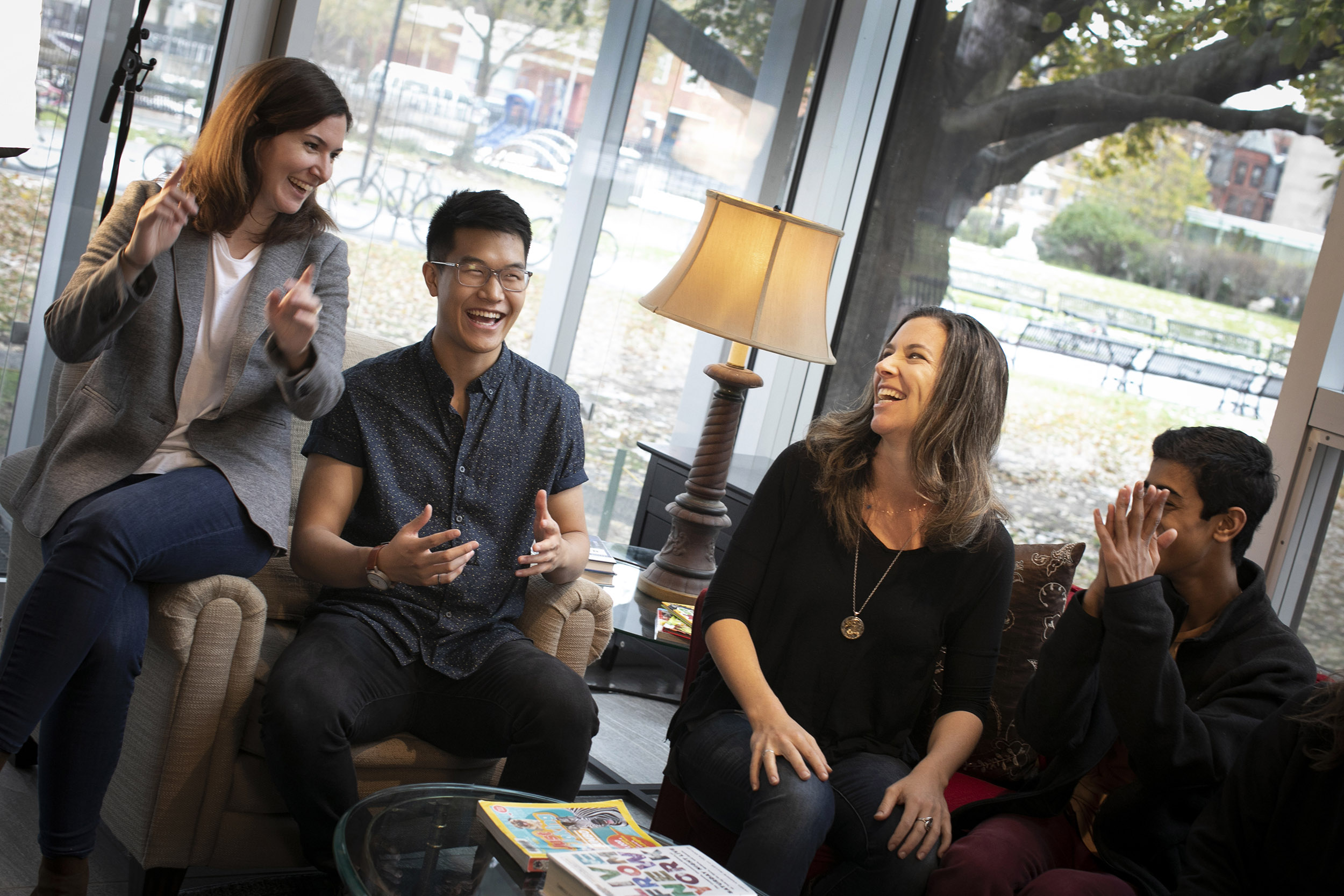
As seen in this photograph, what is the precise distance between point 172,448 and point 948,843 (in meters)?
1.39

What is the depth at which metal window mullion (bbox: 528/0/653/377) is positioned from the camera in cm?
354

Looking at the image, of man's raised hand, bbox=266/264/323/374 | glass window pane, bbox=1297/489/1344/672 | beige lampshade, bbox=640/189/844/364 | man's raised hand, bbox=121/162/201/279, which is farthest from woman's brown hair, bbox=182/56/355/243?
glass window pane, bbox=1297/489/1344/672

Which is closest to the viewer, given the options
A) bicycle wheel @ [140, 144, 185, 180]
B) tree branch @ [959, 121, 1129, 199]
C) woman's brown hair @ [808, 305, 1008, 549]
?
woman's brown hair @ [808, 305, 1008, 549]

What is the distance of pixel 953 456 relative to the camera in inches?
74.7

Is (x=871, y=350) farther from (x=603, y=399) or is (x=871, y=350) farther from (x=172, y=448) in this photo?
(x=172, y=448)

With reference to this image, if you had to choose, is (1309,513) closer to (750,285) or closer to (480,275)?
(750,285)

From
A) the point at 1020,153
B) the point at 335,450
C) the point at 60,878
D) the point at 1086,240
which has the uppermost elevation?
the point at 1020,153

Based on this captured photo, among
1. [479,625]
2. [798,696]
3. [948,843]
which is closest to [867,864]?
[948,843]

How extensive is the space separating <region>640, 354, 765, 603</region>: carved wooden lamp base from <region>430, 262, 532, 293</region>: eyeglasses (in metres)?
0.64

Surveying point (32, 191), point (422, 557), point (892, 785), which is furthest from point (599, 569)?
point (32, 191)

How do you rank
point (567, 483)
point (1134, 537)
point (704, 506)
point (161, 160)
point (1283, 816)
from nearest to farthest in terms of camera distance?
1. point (1283, 816)
2. point (1134, 537)
3. point (567, 483)
4. point (704, 506)
5. point (161, 160)

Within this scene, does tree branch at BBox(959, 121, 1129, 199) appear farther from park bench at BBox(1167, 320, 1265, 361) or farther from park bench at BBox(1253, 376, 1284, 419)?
park bench at BBox(1253, 376, 1284, 419)

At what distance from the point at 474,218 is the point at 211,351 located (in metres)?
0.50

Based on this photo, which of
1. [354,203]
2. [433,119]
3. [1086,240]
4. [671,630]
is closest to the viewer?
[671,630]
